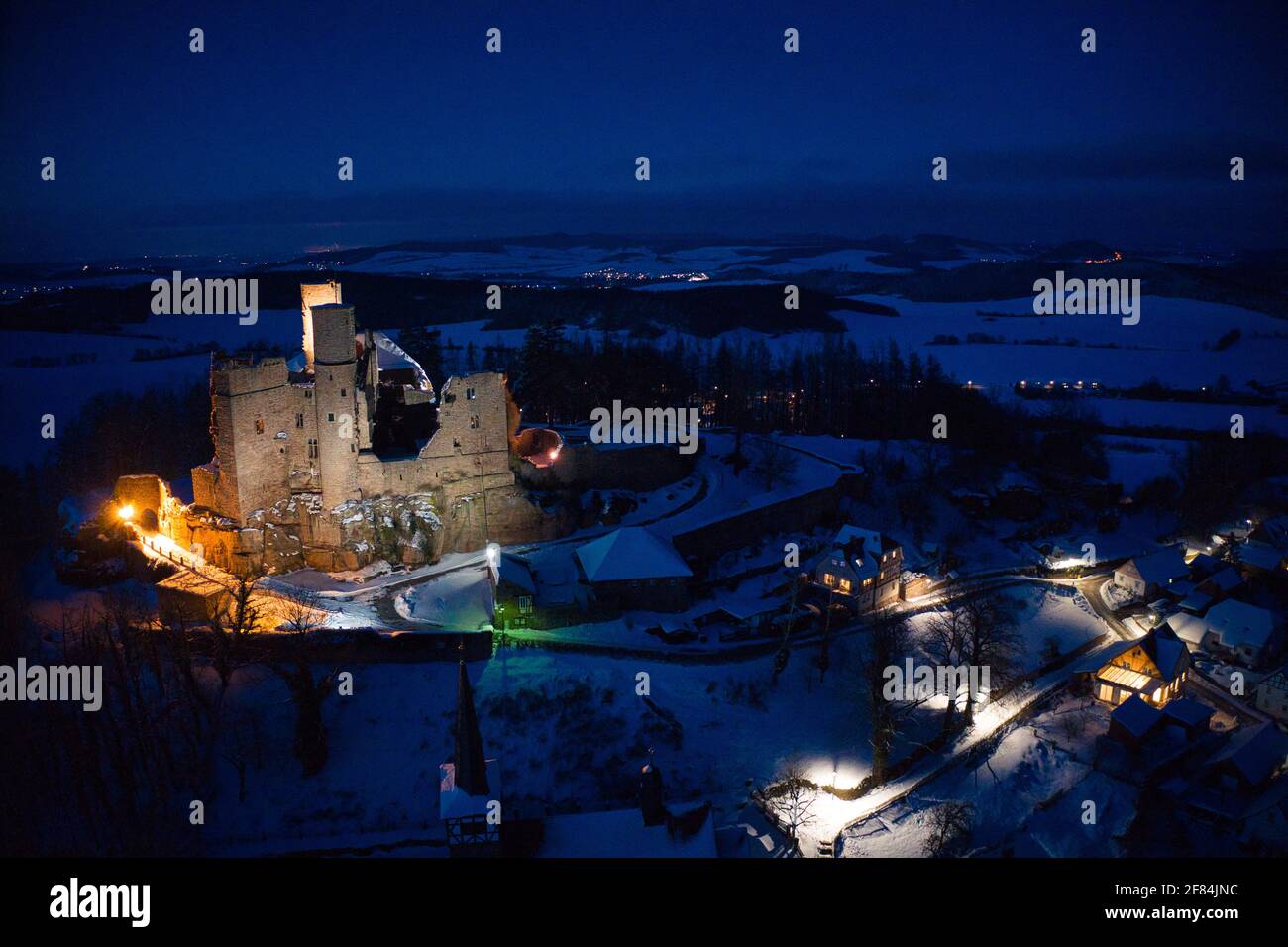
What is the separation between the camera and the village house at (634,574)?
99.3 ft

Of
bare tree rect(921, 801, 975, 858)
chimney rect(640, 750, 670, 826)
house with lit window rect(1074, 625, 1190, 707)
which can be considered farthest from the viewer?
house with lit window rect(1074, 625, 1190, 707)

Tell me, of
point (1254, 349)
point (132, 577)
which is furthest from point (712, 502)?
point (1254, 349)

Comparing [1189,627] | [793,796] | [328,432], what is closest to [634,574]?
[793,796]

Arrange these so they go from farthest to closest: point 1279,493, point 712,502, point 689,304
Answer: point 689,304
point 1279,493
point 712,502

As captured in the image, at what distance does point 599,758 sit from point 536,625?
5.76 meters

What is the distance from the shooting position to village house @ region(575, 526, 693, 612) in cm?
3027

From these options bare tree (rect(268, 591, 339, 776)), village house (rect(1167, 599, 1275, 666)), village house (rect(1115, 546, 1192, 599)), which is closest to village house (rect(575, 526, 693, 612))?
bare tree (rect(268, 591, 339, 776))

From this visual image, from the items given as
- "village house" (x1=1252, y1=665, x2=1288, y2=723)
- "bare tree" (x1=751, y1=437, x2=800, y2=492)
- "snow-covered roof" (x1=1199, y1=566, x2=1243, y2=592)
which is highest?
"bare tree" (x1=751, y1=437, x2=800, y2=492)

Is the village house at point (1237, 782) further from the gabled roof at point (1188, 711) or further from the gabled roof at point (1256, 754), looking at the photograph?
the gabled roof at point (1188, 711)

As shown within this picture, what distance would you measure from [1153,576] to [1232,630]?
431 centimetres

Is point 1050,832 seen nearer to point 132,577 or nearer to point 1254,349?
point 132,577

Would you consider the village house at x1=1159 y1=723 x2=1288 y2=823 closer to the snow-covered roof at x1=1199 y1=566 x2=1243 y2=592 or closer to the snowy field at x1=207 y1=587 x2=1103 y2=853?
the snowy field at x1=207 y1=587 x2=1103 y2=853

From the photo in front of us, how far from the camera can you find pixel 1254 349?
2514 inches

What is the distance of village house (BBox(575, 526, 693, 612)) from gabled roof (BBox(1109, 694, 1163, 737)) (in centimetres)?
1388
